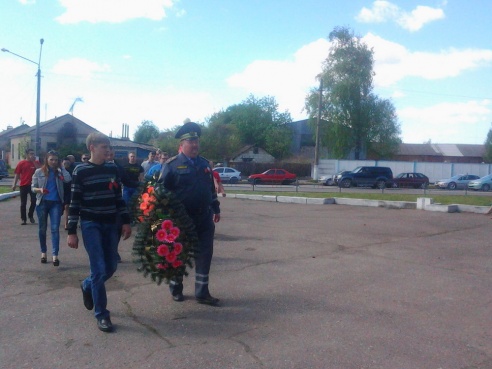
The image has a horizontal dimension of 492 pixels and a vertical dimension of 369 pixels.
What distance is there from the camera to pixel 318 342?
495cm

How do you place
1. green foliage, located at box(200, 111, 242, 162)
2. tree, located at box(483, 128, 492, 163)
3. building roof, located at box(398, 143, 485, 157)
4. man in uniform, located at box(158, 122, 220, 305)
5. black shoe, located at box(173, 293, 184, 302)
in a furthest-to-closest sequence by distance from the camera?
building roof, located at box(398, 143, 485, 157)
tree, located at box(483, 128, 492, 163)
green foliage, located at box(200, 111, 242, 162)
black shoe, located at box(173, 293, 184, 302)
man in uniform, located at box(158, 122, 220, 305)

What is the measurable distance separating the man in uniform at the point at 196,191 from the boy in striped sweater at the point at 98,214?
2.22 ft

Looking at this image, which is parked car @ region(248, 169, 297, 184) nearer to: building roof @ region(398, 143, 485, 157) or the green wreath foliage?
the green wreath foliage

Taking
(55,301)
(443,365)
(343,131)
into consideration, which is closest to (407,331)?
(443,365)

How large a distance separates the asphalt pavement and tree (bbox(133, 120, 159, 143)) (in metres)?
96.8

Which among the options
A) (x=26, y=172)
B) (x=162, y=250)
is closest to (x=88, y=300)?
(x=162, y=250)

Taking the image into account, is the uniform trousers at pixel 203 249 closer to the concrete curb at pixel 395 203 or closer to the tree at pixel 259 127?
the concrete curb at pixel 395 203

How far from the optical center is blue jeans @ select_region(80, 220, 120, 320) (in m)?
5.26

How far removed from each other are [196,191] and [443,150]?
10523 centimetres

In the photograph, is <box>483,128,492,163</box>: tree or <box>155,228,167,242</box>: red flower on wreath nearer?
<box>155,228,167,242</box>: red flower on wreath

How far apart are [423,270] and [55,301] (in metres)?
5.13

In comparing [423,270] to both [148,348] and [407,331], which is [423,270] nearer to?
[407,331]

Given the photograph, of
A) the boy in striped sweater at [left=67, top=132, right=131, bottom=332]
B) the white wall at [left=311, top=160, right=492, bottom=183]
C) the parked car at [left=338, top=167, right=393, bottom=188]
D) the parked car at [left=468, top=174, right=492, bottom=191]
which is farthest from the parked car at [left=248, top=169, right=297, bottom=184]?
the boy in striped sweater at [left=67, top=132, right=131, bottom=332]

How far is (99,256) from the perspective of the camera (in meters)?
5.29
